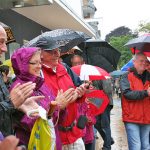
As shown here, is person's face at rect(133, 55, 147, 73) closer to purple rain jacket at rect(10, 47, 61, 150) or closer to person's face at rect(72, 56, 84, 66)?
person's face at rect(72, 56, 84, 66)

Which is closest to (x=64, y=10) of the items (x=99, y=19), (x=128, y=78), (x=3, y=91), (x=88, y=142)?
(x=128, y=78)

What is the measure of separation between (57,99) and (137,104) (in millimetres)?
2425

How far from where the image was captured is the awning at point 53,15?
10168 millimetres

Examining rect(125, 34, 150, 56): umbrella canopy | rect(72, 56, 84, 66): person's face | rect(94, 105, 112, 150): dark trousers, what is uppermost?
rect(125, 34, 150, 56): umbrella canopy

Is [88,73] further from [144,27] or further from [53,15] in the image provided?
[144,27]

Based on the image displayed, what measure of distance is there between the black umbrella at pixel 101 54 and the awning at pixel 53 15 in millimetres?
2915

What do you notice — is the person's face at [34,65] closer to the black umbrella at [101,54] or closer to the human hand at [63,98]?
the human hand at [63,98]

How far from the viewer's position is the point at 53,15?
38.0ft

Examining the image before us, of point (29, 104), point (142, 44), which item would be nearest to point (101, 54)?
point (142, 44)

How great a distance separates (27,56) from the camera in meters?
3.50

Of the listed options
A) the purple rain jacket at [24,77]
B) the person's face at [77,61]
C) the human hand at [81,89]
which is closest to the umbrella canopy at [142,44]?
the person's face at [77,61]

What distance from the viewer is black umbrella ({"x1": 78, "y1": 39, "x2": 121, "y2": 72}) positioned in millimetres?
6305

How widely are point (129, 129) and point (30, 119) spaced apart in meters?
2.60

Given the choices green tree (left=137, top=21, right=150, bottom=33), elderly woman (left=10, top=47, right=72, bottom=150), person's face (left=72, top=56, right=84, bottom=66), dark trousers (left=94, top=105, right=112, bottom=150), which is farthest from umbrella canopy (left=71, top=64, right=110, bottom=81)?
green tree (left=137, top=21, right=150, bottom=33)
